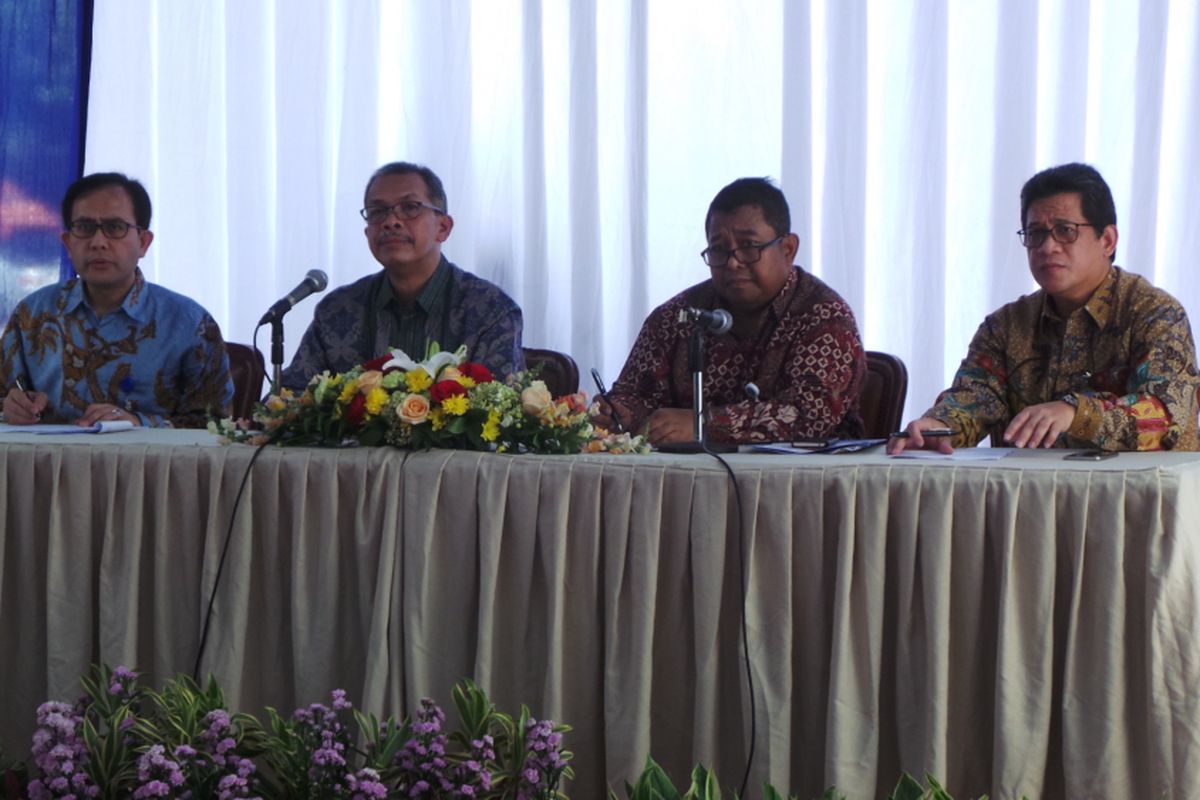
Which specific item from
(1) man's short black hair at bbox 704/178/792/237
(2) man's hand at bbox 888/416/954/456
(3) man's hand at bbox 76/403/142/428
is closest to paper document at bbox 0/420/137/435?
(3) man's hand at bbox 76/403/142/428

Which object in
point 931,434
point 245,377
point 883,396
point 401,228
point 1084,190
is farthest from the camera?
point 245,377

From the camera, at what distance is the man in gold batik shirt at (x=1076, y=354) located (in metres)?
2.47

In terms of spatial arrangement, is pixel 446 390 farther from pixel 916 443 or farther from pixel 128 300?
pixel 128 300

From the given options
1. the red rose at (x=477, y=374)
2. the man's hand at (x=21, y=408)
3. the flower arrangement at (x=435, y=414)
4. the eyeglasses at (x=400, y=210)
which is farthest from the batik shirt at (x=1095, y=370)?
the man's hand at (x=21, y=408)

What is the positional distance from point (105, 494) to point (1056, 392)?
1.89m

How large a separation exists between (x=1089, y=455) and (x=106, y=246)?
2.44 m

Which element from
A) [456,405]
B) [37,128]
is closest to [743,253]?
[456,405]

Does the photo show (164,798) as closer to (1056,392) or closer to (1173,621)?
(1173,621)

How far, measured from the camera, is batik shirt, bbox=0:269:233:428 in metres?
3.38

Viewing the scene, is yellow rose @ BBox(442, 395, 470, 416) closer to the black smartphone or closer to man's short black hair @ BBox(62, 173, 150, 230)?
the black smartphone

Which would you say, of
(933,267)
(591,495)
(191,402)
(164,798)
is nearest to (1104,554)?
(591,495)

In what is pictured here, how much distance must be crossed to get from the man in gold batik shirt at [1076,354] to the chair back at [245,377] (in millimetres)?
1879

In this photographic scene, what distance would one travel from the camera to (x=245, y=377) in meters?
3.69

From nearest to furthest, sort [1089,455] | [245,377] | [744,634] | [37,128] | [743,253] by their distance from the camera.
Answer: [744,634], [1089,455], [743,253], [245,377], [37,128]
